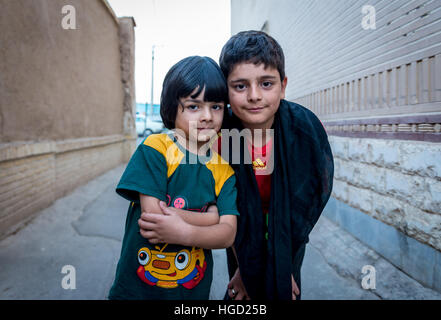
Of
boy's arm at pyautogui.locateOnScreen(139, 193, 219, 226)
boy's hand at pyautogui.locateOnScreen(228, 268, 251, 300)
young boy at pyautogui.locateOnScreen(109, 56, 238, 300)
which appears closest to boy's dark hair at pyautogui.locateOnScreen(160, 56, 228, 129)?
young boy at pyautogui.locateOnScreen(109, 56, 238, 300)

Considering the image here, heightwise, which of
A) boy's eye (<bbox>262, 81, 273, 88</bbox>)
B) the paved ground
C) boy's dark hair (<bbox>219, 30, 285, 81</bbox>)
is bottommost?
the paved ground

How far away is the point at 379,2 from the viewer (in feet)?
8.79

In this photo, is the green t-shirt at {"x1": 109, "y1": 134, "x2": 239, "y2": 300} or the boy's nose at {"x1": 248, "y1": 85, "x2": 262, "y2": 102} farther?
the boy's nose at {"x1": 248, "y1": 85, "x2": 262, "y2": 102}

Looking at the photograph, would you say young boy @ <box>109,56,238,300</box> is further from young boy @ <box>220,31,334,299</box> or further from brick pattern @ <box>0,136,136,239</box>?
brick pattern @ <box>0,136,136,239</box>

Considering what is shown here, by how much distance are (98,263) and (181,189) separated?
1.84 metres

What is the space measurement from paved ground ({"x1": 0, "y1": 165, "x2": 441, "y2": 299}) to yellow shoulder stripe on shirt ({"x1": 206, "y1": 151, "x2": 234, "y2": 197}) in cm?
139

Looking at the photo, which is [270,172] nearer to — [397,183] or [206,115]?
[206,115]

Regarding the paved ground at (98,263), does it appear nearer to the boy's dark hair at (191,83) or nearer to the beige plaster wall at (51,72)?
the beige plaster wall at (51,72)

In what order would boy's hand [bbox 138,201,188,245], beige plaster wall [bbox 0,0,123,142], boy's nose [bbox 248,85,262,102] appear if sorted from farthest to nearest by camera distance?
beige plaster wall [bbox 0,0,123,142] → boy's nose [bbox 248,85,262,102] → boy's hand [bbox 138,201,188,245]

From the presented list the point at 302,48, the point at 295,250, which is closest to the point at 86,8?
the point at 302,48

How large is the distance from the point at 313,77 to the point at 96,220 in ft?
11.7

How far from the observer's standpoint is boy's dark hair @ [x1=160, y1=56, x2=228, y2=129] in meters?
1.17

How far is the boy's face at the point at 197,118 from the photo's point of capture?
3.88 ft

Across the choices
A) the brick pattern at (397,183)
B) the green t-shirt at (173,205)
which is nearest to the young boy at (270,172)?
the green t-shirt at (173,205)
